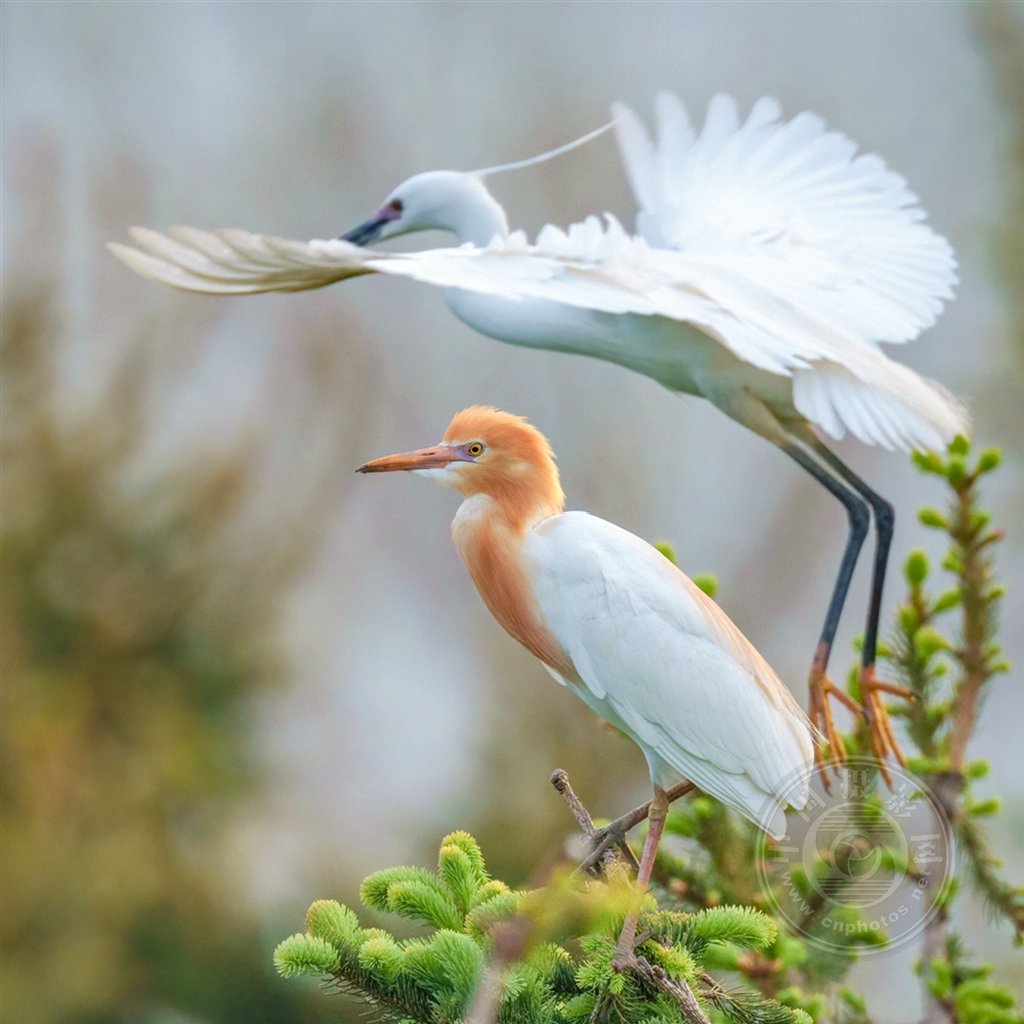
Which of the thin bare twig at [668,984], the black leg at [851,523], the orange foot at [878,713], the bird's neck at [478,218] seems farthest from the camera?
the bird's neck at [478,218]

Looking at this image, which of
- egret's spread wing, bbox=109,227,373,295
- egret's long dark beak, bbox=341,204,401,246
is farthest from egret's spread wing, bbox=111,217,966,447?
egret's long dark beak, bbox=341,204,401,246

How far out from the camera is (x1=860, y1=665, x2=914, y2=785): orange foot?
4.16 ft

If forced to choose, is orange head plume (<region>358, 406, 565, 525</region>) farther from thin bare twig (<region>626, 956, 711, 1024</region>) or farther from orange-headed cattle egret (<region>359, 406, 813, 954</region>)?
thin bare twig (<region>626, 956, 711, 1024</region>)

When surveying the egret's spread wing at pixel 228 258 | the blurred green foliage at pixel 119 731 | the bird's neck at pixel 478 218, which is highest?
the bird's neck at pixel 478 218

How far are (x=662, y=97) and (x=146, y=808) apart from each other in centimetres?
185

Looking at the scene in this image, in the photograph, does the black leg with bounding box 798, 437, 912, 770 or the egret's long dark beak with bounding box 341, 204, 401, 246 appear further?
the egret's long dark beak with bounding box 341, 204, 401, 246

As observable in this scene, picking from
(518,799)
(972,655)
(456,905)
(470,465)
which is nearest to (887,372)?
(972,655)

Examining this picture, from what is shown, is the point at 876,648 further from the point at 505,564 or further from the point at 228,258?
the point at 228,258

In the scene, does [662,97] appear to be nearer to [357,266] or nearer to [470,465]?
[357,266]

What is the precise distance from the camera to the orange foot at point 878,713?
1.27 metres

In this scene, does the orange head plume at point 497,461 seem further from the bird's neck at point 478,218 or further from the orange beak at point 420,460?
the bird's neck at point 478,218

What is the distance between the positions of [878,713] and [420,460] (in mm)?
599

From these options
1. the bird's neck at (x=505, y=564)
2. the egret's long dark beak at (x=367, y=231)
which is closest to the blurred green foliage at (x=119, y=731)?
the egret's long dark beak at (x=367, y=231)

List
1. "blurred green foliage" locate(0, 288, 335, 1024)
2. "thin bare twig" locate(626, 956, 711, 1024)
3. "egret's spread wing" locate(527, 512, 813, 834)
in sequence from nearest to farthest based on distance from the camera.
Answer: "thin bare twig" locate(626, 956, 711, 1024) < "egret's spread wing" locate(527, 512, 813, 834) < "blurred green foliage" locate(0, 288, 335, 1024)
